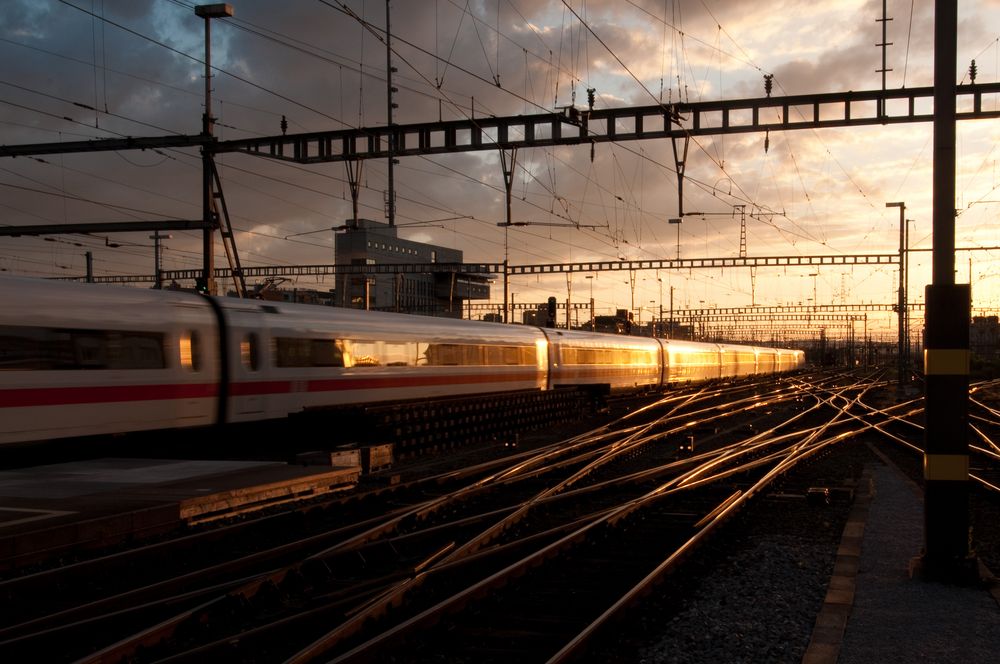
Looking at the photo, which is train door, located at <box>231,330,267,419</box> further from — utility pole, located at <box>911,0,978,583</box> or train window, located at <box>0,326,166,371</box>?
utility pole, located at <box>911,0,978,583</box>

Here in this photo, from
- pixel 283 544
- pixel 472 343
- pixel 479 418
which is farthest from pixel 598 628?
pixel 472 343

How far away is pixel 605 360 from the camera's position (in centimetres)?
3638

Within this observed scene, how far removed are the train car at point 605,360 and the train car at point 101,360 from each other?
17.4m

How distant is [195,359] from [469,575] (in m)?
8.56

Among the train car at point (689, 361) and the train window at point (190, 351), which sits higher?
the train window at point (190, 351)

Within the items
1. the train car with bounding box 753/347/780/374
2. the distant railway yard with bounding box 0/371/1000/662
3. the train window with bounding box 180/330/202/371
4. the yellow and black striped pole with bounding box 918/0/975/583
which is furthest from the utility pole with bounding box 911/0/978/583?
the train car with bounding box 753/347/780/374

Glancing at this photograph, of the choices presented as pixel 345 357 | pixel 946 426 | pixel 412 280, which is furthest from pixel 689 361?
pixel 412 280

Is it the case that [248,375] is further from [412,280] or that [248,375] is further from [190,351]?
[412,280]

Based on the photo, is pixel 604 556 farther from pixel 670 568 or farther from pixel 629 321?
pixel 629 321

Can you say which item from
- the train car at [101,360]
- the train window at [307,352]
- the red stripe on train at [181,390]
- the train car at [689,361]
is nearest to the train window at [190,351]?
the train car at [101,360]

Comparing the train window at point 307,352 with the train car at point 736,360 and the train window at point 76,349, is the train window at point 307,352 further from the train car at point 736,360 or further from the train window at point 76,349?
the train car at point 736,360

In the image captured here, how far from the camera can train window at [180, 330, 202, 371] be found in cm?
1485

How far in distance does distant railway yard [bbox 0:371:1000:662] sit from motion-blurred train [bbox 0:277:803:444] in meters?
3.44

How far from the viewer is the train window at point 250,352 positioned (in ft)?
52.9
